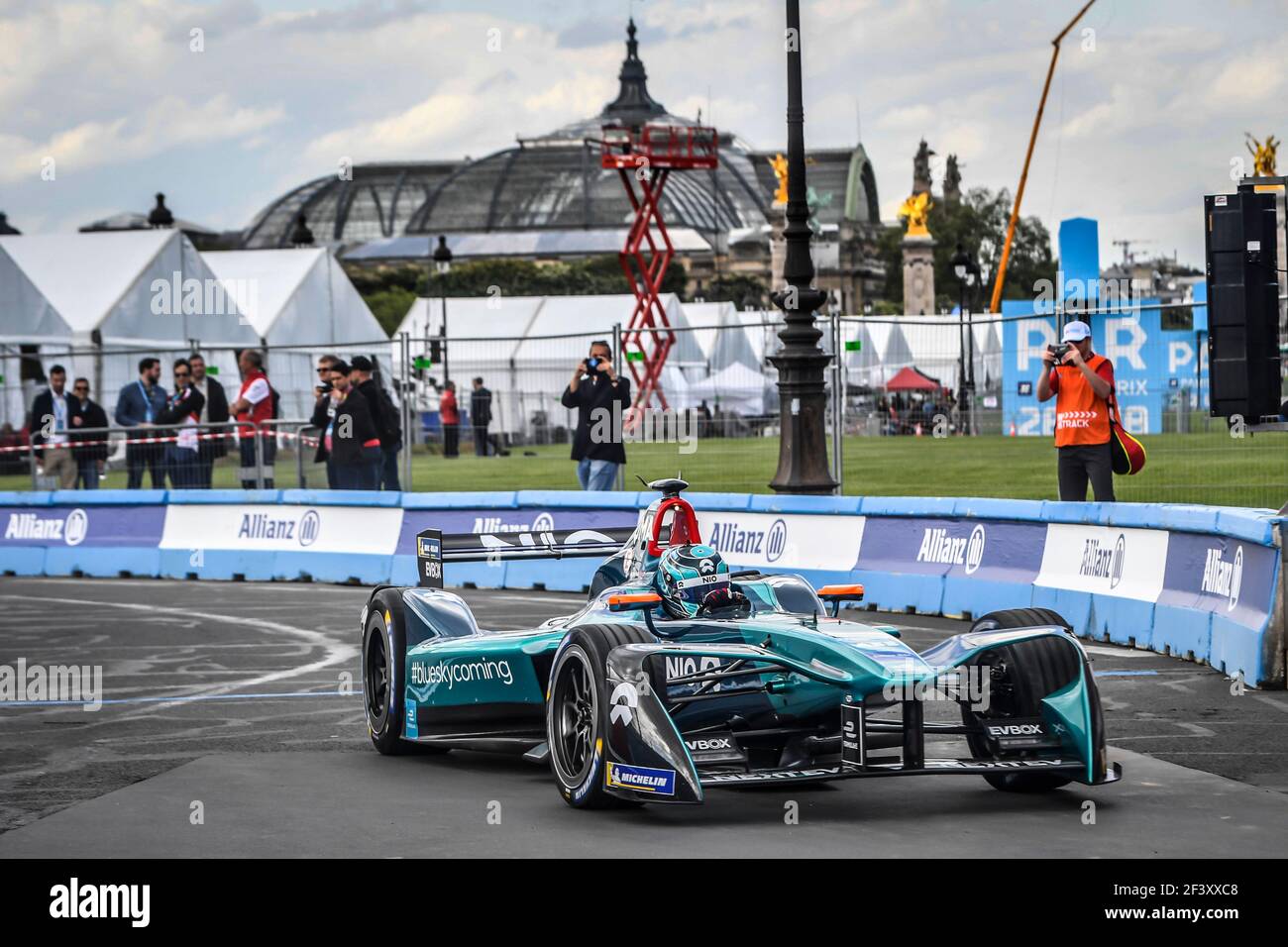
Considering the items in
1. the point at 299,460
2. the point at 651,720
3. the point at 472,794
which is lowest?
the point at 472,794

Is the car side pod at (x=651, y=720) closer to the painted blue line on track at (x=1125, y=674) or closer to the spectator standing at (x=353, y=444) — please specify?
the painted blue line on track at (x=1125, y=674)

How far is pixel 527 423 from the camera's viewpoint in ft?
103

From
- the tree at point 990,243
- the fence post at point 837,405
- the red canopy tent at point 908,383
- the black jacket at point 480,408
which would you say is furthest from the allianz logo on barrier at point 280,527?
the tree at point 990,243

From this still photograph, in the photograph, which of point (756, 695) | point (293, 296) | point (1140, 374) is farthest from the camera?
point (293, 296)

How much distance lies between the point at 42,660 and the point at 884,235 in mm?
175267

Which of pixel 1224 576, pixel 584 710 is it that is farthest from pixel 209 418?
pixel 584 710

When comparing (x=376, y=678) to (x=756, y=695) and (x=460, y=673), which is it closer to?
(x=460, y=673)

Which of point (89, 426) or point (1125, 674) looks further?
point (89, 426)

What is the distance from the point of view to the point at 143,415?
83.1ft

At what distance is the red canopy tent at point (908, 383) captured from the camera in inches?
988

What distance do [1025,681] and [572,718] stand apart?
186cm

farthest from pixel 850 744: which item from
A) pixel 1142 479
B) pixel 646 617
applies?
pixel 1142 479

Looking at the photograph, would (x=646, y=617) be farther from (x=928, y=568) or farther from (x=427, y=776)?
(x=928, y=568)

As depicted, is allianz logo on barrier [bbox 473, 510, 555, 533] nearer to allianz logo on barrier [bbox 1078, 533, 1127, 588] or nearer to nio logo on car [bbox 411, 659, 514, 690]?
allianz logo on barrier [bbox 1078, 533, 1127, 588]
